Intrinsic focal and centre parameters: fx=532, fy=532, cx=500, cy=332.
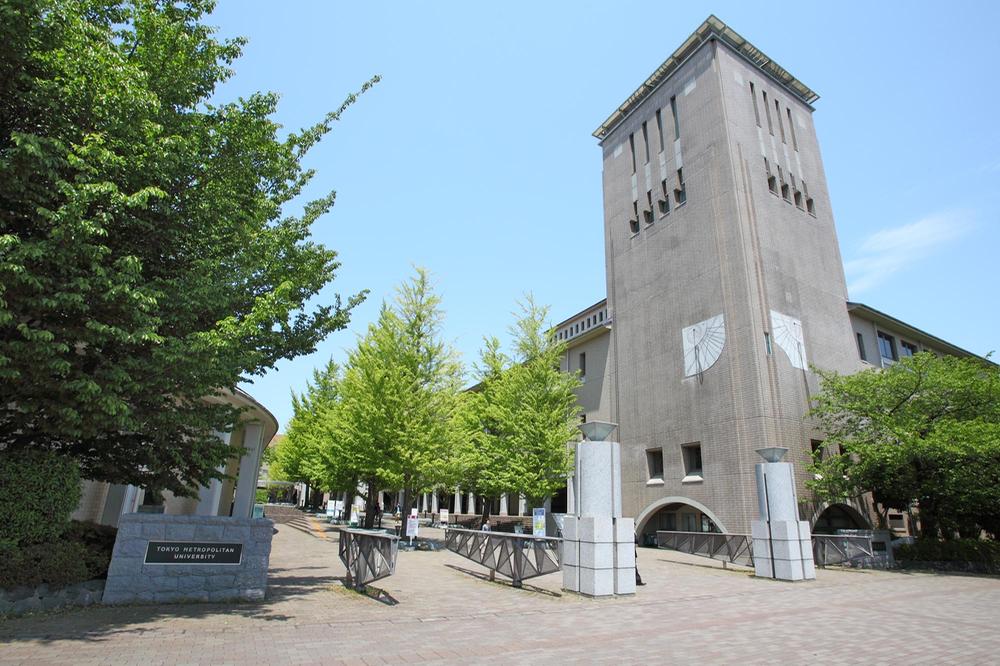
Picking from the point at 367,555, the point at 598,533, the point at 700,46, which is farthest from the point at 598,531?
the point at 700,46

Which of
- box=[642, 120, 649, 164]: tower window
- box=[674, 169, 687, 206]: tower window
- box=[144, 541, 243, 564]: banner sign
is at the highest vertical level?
box=[642, 120, 649, 164]: tower window

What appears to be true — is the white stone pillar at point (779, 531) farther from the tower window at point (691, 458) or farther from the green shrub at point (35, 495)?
the green shrub at point (35, 495)

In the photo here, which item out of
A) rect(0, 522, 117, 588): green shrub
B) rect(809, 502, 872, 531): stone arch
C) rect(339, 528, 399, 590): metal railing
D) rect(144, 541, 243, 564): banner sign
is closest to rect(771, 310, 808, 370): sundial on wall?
rect(809, 502, 872, 531): stone arch

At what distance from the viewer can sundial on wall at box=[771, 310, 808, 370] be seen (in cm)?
2448

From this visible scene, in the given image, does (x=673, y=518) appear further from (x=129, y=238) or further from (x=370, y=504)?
(x=129, y=238)

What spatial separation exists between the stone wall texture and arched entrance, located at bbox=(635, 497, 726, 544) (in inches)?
780

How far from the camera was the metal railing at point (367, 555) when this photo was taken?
9.37 metres

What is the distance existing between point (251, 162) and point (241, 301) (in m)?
2.49

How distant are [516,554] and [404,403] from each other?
8.43 meters

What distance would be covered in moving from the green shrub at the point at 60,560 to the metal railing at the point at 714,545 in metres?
17.6

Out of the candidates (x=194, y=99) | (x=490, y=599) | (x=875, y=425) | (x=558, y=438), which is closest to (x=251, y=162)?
(x=194, y=99)

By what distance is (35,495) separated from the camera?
7.60 m

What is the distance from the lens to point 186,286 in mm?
7969

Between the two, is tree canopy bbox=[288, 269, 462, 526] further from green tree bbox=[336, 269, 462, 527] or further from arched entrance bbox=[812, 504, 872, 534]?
arched entrance bbox=[812, 504, 872, 534]
